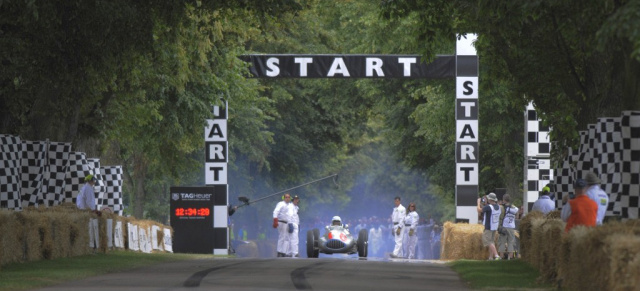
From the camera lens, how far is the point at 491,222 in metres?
33.2

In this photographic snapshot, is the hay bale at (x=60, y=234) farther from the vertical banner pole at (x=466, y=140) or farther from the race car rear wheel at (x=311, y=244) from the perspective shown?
the vertical banner pole at (x=466, y=140)

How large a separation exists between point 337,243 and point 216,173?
420 cm

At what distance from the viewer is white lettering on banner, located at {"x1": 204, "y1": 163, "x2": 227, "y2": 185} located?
3878 cm

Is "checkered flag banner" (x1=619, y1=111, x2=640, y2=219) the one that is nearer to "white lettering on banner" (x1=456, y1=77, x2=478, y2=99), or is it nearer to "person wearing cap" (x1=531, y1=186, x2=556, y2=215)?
"person wearing cap" (x1=531, y1=186, x2=556, y2=215)

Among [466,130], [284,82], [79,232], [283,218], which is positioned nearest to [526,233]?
[79,232]

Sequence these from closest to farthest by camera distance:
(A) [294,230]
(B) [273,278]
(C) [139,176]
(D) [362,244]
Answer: (B) [273,278] < (D) [362,244] < (A) [294,230] < (C) [139,176]

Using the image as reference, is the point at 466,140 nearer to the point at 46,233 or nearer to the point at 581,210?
the point at 46,233

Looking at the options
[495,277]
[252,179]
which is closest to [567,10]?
[495,277]

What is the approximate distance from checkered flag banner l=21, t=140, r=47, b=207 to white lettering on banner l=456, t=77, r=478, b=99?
522 inches

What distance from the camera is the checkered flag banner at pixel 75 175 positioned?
32325 mm

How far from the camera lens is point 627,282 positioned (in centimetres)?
1353

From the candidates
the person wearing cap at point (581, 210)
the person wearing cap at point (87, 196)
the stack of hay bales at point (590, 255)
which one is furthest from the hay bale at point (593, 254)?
the person wearing cap at point (87, 196)

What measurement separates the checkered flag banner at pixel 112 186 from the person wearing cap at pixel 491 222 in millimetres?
10502

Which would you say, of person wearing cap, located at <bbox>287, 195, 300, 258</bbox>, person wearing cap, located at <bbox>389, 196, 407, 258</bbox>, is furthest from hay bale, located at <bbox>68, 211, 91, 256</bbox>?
person wearing cap, located at <bbox>389, 196, 407, 258</bbox>
